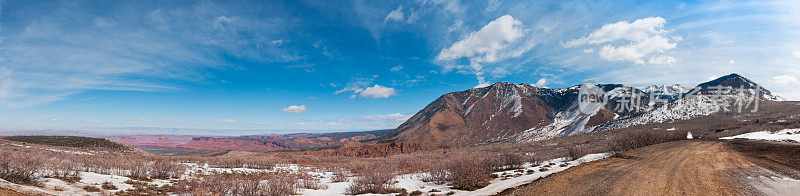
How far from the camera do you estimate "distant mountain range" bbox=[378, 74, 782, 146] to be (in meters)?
101

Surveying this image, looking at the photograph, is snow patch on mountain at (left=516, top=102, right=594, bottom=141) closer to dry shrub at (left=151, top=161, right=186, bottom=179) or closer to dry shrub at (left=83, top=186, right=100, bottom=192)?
dry shrub at (left=151, top=161, right=186, bottom=179)

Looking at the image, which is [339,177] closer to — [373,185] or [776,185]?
[373,185]

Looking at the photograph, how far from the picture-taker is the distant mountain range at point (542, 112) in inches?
3967

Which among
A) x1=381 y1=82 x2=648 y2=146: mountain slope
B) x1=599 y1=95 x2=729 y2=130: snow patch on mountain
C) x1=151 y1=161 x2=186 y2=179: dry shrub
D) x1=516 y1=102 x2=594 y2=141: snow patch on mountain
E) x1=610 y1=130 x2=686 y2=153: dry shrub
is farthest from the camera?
x1=381 y1=82 x2=648 y2=146: mountain slope

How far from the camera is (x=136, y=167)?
16047 mm

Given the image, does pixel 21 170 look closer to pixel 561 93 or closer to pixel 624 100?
pixel 624 100

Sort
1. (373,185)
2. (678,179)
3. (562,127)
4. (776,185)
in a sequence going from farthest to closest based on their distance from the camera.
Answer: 1. (562,127)
2. (373,185)
3. (678,179)
4. (776,185)

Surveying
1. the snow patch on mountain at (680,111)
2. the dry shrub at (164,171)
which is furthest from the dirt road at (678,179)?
the snow patch on mountain at (680,111)

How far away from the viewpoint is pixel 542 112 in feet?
520

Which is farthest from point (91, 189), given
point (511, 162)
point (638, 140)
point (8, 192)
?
point (638, 140)

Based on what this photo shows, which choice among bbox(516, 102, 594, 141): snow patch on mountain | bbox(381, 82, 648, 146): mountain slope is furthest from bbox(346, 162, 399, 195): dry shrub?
bbox(381, 82, 648, 146): mountain slope

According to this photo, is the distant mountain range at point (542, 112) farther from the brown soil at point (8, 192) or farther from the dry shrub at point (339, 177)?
the brown soil at point (8, 192)

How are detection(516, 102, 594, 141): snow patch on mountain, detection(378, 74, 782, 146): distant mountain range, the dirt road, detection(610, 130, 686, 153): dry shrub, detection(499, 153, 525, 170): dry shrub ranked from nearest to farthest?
1. the dirt road
2. detection(499, 153, 525, 170): dry shrub
3. detection(610, 130, 686, 153): dry shrub
4. detection(378, 74, 782, 146): distant mountain range
5. detection(516, 102, 594, 141): snow patch on mountain

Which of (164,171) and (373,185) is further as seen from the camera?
(164,171)
